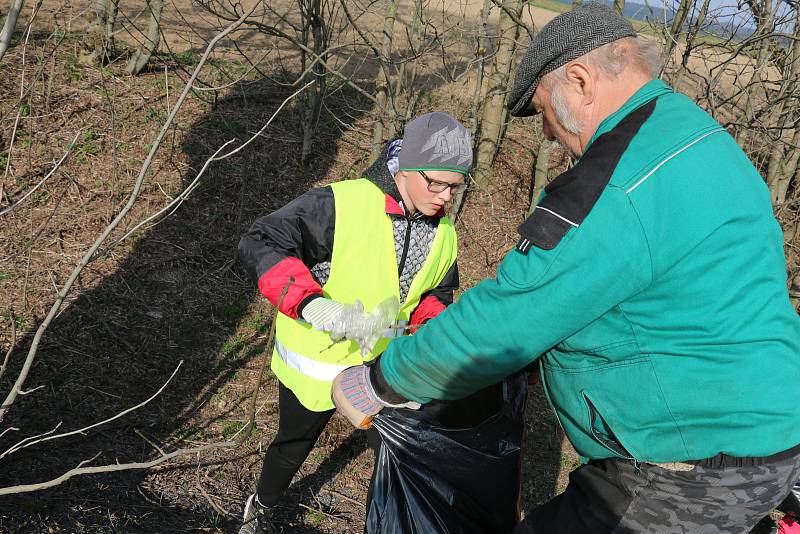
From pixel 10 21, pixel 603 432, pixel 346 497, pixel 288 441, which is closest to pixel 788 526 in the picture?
pixel 346 497

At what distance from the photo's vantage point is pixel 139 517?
112 inches

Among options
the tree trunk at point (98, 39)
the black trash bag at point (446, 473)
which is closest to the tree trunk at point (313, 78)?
the tree trunk at point (98, 39)

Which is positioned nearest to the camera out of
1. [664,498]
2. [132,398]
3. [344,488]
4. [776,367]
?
[776,367]

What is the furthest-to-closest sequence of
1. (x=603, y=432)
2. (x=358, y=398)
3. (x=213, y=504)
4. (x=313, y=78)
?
(x=313, y=78) → (x=213, y=504) → (x=358, y=398) → (x=603, y=432)

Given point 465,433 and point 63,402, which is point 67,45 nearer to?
point 63,402

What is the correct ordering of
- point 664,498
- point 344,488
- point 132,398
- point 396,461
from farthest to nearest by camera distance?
point 132,398, point 344,488, point 396,461, point 664,498

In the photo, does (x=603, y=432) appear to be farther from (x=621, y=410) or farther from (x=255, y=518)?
(x=255, y=518)

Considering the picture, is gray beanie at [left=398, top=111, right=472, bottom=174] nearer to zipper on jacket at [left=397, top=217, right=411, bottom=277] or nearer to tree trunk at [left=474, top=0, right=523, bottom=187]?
zipper on jacket at [left=397, top=217, right=411, bottom=277]

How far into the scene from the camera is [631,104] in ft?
4.80

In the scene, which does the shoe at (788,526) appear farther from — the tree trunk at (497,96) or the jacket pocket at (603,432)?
the tree trunk at (497,96)

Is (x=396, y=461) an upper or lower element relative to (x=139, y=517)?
upper

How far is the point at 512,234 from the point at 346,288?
495 cm

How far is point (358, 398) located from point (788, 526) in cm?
264

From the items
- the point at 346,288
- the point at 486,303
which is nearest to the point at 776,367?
the point at 486,303
